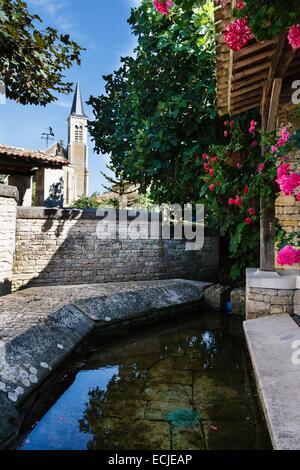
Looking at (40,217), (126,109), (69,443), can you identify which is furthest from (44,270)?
(69,443)

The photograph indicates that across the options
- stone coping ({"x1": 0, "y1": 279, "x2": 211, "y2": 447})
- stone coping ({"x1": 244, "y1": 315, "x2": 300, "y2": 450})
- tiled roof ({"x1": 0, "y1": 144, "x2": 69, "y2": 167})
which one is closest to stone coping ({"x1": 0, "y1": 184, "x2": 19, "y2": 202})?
stone coping ({"x1": 0, "y1": 279, "x2": 211, "y2": 447})

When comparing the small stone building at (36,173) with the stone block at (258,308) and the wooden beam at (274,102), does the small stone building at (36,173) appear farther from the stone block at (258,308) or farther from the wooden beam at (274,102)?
the stone block at (258,308)

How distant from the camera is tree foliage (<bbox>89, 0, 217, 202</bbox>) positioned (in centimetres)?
722

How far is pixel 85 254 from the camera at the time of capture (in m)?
9.36

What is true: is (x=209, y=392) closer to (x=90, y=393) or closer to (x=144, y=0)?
(x=90, y=393)

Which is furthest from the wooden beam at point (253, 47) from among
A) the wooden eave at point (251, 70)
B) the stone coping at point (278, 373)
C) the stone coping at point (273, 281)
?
the stone coping at point (278, 373)

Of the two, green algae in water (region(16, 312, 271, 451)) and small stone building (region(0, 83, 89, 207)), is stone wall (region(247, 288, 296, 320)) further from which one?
small stone building (region(0, 83, 89, 207))

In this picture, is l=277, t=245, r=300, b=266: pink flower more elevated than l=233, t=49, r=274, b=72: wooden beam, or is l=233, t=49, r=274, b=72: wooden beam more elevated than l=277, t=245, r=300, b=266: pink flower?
l=233, t=49, r=274, b=72: wooden beam

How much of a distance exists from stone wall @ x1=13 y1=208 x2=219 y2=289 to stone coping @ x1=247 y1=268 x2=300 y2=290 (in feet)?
16.6

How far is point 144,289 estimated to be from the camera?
7879mm

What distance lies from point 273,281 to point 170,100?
16.5 ft

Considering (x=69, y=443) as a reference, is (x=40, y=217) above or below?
above

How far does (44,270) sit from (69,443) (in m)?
6.32

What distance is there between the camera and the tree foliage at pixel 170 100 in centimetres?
722
